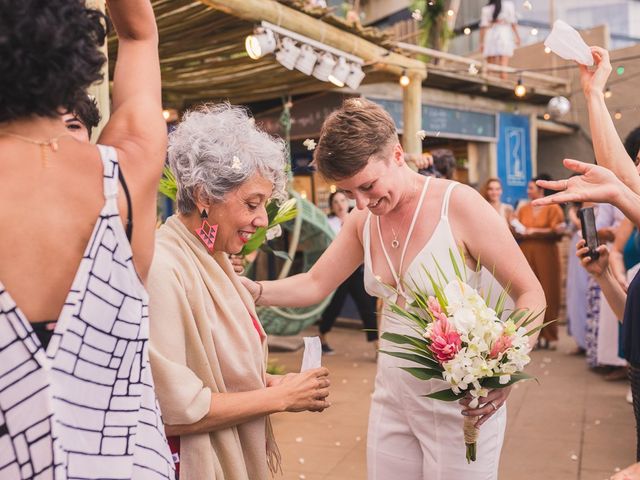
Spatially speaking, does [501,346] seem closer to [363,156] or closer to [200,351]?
[363,156]

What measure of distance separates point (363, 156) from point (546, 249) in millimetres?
6853

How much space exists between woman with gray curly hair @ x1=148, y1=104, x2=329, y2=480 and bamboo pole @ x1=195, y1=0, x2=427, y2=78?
2893mm

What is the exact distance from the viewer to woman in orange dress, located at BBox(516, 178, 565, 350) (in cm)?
839

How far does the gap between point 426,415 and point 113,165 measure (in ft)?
4.90

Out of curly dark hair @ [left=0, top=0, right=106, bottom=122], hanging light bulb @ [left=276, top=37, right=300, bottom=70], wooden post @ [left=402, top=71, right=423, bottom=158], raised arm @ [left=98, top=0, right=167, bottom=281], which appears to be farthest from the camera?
wooden post @ [left=402, top=71, right=423, bottom=158]

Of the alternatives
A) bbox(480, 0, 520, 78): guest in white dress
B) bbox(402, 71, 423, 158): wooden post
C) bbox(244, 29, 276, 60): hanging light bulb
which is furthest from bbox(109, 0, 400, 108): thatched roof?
bbox(480, 0, 520, 78): guest in white dress


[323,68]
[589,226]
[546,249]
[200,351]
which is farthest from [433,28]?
[200,351]

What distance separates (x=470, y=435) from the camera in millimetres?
2096

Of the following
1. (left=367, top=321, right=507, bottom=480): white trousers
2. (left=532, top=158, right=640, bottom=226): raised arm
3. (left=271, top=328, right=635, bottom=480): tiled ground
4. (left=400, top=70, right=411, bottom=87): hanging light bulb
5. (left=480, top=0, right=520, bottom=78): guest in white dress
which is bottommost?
(left=271, top=328, right=635, bottom=480): tiled ground

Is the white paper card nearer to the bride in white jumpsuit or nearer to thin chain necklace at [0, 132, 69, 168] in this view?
the bride in white jumpsuit

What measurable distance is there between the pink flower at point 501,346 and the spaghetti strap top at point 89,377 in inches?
41.8

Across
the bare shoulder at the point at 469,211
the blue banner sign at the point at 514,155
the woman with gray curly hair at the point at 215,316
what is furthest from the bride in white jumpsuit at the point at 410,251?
the blue banner sign at the point at 514,155

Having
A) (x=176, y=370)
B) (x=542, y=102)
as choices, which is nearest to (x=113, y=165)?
(x=176, y=370)

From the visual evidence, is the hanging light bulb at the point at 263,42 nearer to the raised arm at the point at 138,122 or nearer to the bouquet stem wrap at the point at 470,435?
the bouquet stem wrap at the point at 470,435
